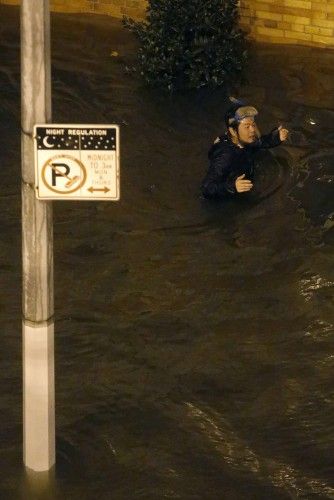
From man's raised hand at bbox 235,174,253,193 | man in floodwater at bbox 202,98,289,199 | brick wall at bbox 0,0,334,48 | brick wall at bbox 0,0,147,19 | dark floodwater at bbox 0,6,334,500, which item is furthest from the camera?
brick wall at bbox 0,0,147,19

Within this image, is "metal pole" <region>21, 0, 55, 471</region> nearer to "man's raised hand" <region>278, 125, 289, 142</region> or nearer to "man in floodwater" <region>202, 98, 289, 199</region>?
"man in floodwater" <region>202, 98, 289, 199</region>

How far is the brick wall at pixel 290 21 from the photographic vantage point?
15391 mm

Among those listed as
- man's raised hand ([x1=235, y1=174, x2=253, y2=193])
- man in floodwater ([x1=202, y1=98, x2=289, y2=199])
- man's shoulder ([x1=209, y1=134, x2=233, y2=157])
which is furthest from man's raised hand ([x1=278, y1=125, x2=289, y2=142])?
man's raised hand ([x1=235, y1=174, x2=253, y2=193])

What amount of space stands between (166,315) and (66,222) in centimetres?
201

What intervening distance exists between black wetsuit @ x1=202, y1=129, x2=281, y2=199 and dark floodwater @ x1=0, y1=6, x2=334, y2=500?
0.72 ft

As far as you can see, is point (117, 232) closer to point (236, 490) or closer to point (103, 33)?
point (236, 490)

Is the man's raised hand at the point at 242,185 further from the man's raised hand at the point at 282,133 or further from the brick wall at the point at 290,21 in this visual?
the brick wall at the point at 290,21

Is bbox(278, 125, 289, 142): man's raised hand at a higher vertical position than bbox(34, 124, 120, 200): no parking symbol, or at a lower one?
higher

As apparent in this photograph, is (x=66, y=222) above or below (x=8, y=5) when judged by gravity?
below

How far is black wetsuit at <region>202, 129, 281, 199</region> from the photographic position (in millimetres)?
12406

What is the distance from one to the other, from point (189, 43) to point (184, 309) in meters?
4.87

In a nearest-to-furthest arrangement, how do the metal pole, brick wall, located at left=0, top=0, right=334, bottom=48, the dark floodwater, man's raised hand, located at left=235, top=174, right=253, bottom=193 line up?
1. the metal pole
2. the dark floodwater
3. man's raised hand, located at left=235, top=174, right=253, bottom=193
4. brick wall, located at left=0, top=0, right=334, bottom=48

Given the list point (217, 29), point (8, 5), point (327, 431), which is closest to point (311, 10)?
point (217, 29)

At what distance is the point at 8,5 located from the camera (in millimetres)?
17453
